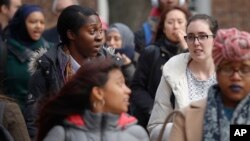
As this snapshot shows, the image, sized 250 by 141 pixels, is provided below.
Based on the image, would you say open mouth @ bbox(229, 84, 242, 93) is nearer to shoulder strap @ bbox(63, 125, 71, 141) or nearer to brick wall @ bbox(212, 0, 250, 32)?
shoulder strap @ bbox(63, 125, 71, 141)

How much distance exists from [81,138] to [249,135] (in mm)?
963

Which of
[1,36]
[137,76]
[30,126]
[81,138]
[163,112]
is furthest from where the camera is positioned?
[1,36]

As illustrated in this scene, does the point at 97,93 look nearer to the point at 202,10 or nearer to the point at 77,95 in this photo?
the point at 77,95

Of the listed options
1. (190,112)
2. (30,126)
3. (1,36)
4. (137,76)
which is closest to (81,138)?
(190,112)

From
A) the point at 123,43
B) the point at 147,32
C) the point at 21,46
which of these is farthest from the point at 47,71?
the point at 147,32

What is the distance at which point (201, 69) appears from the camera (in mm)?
8773

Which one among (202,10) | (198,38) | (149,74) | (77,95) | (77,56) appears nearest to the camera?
(77,95)

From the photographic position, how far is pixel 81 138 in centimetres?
682

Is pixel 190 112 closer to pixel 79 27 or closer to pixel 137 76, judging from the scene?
pixel 79 27

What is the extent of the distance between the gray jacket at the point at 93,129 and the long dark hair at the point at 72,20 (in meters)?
2.08

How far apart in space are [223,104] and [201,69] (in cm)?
186

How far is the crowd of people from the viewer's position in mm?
6879

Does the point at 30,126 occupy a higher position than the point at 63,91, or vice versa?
the point at 63,91

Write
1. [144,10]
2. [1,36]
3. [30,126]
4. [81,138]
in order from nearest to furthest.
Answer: [81,138] < [30,126] < [1,36] < [144,10]
